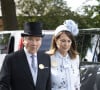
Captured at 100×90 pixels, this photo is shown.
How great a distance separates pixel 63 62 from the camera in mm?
4887

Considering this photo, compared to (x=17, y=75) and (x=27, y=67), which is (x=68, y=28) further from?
(x=17, y=75)

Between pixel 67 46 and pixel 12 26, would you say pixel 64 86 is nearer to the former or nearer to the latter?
pixel 67 46

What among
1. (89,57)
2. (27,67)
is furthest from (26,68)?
(89,57)

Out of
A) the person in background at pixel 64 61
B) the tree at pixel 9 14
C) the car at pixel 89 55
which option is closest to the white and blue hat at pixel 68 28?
the person in background at pixel 64 61

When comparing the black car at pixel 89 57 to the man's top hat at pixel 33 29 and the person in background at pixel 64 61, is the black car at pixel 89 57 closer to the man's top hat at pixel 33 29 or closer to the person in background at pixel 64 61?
the person in background at pixel 64 61

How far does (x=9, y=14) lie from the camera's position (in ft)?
53.0

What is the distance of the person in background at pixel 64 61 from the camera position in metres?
4.74

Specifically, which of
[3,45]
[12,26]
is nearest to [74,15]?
[12,26]

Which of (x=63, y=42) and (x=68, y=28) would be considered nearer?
(x=63, y=42)

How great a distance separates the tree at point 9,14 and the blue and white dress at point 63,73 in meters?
11.0

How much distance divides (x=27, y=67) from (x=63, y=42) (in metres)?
0.64

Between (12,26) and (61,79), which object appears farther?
(12,26)

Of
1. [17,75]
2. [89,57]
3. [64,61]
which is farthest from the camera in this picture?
[89,57]

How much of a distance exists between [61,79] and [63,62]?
0.22 meters
